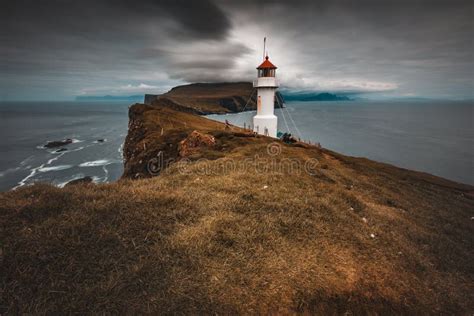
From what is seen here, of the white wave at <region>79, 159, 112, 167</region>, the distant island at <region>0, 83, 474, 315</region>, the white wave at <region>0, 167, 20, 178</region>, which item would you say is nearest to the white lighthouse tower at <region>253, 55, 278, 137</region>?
the distant island at <region>0, 83, 474, 315</region>

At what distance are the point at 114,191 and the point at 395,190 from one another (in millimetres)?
22094

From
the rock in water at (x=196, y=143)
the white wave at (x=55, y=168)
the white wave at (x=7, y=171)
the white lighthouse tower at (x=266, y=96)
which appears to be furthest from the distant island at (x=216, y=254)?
the white wave at (x=7, y=171)

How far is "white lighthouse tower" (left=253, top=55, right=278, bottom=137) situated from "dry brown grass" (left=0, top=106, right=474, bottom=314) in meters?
26.0

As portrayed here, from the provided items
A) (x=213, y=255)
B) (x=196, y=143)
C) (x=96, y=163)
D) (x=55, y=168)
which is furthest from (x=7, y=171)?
(x=213, y=255)

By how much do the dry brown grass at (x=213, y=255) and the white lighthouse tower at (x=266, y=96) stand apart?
2603 centimetres

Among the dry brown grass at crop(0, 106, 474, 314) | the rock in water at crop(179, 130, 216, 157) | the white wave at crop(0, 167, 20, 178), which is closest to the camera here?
the dry brown grass at crop(0, 106, 474, 314)

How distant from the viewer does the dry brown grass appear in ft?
18.5

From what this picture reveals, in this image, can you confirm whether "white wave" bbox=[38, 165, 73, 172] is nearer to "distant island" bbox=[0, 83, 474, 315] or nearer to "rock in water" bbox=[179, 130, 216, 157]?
"rock in water" bbox=[179, 130, 216, 157]

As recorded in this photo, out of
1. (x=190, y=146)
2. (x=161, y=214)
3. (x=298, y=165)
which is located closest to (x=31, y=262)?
(x=161, y=214)

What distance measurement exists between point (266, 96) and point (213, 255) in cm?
3131

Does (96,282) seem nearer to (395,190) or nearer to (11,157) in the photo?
(395,190)

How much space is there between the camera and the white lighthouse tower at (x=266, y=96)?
35062mm

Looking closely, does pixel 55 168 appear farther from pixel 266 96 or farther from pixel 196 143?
pixel 266 96

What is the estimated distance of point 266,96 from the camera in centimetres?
3553
